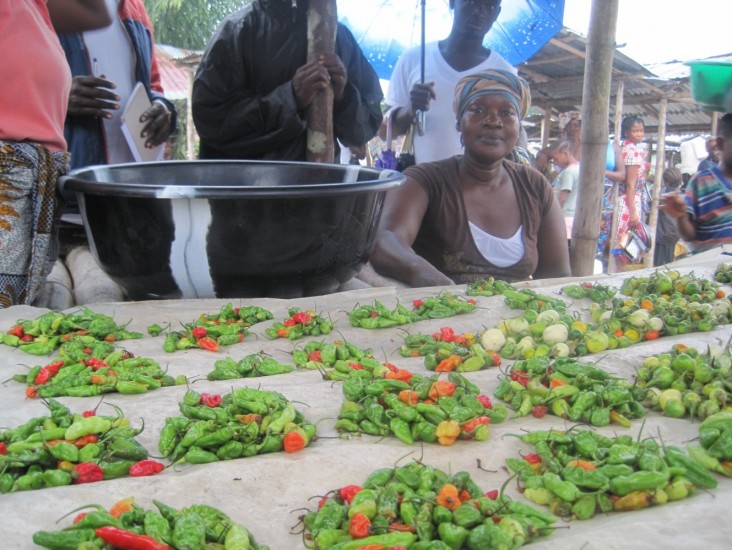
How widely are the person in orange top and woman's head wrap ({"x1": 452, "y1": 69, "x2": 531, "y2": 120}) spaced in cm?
219

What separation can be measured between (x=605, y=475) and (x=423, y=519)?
1.47ft

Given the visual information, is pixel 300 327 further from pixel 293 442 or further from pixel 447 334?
pixel 293 442

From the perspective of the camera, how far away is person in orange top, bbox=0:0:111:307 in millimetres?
2701

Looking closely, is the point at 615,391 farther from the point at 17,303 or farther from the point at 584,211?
the point at 584,211

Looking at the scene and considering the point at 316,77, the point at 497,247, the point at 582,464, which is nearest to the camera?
the point at 582,464

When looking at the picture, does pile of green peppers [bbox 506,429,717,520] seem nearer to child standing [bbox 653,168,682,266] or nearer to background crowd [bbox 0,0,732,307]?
background crowd [bbox 0,0,732,307]

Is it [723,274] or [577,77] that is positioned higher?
[577,77]

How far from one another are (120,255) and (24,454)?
1352 mm

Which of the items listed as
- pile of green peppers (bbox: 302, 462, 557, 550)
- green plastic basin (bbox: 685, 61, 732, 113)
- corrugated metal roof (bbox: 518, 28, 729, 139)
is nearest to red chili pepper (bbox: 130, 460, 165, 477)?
pile of green peppers (bbox: 302, 462, 557, 550)

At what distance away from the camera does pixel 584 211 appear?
459 cm

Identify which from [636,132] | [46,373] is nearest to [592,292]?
[46,373]

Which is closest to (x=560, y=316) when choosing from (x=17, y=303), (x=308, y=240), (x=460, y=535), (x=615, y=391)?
(x=615, y=391)

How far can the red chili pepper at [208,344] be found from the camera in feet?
8.66

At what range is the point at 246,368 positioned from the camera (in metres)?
2.34
